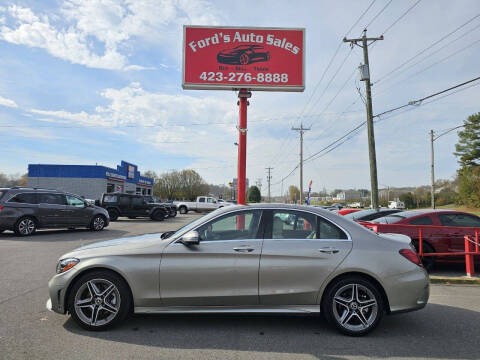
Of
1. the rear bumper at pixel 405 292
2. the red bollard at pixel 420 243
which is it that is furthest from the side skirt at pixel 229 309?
the red bollard at pixel 420 243

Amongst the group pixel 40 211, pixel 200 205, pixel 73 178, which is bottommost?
pixel 40 211

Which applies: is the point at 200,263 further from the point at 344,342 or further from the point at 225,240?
the point at 344,342

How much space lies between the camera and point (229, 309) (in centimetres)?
392

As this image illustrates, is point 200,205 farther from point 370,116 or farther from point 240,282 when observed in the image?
point 240,282

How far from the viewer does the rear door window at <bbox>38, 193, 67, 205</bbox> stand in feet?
43.0

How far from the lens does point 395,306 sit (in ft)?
12.9

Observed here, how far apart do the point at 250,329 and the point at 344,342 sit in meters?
1.08

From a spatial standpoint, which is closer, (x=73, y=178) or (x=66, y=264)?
(x=66, y=264)

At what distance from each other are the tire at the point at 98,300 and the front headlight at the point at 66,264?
0.19m

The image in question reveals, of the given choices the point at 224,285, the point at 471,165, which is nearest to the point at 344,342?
the point at 224,285

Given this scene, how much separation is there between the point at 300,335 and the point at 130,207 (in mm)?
21457

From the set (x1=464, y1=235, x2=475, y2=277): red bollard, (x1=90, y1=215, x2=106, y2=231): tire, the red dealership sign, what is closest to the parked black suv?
(x1=90, y1=215, x2=106, y2=231): tire

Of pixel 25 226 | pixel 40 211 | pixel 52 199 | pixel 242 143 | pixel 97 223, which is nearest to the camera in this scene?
pixel 25 226

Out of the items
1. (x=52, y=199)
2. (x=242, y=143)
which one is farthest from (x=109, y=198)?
(x=242, y=143)
